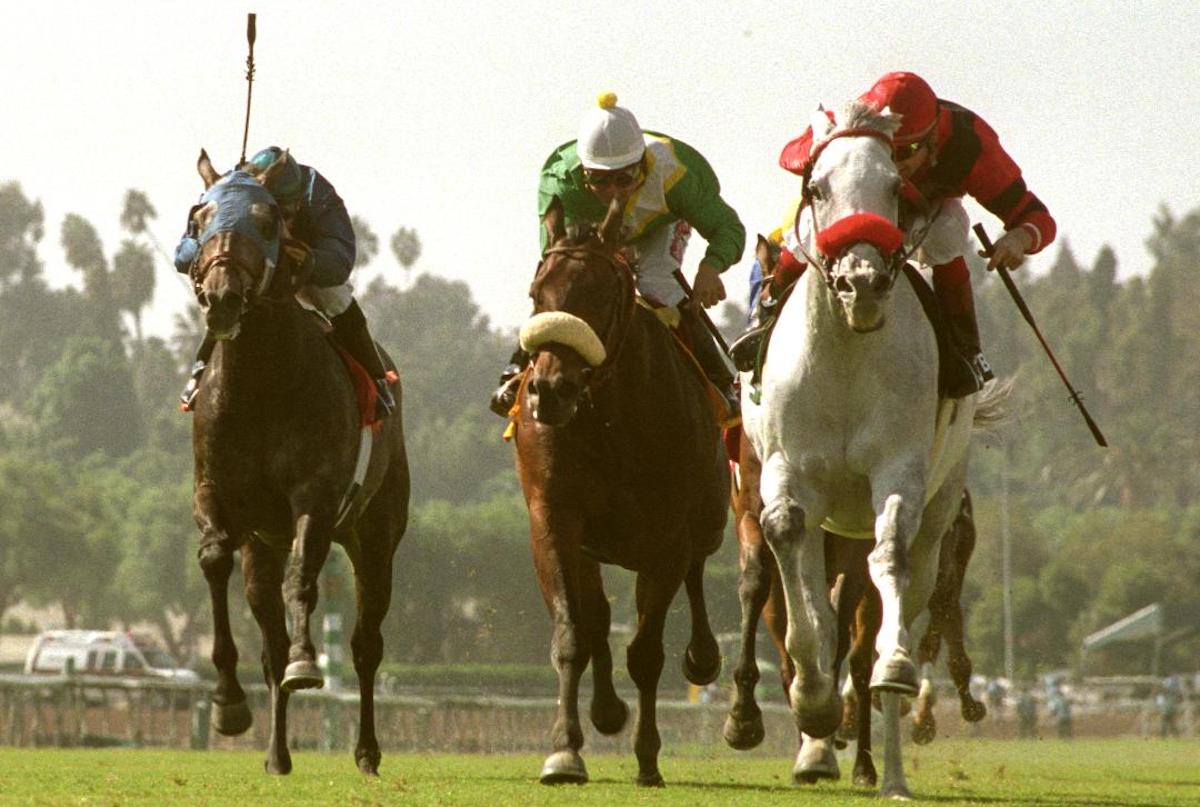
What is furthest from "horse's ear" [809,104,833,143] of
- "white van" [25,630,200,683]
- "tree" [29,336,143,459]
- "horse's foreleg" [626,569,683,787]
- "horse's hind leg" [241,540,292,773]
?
"tree" [29,336,143,459]

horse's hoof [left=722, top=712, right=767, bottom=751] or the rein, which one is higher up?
the rein

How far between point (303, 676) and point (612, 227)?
2.53m

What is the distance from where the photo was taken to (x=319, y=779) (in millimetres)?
13000

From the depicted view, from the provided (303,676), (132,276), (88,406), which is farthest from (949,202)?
(132,276)

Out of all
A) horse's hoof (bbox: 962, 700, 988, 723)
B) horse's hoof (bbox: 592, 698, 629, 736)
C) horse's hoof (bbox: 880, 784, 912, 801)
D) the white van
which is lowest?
horse's hoof (bbox: 880, 784, 912, 801)

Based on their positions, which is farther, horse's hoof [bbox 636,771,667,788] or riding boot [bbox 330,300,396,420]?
riding boot [bbox 330,300,396,420]

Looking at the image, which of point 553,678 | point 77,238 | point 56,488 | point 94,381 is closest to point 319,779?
point 553,678

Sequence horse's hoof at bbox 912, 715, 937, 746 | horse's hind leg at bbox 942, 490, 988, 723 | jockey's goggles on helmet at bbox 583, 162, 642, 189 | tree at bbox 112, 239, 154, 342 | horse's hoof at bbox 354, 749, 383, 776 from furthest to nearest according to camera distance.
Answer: tree at bbox 112, 239, 154, 342, horse's hind leg at bbox 942, 490, 988, 723, horse's hoof at bbox 912, 715, 937, 746, horse's hoof at bbox 354, 749, 383, 776, jockey's goggles on helmet at bbox 583, 162, 642, 189

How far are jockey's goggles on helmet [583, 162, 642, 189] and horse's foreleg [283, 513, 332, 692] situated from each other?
2.14m

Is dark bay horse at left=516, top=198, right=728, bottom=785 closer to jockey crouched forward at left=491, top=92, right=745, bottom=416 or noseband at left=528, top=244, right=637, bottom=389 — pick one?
noseband at left=528, top=244, right=637, bottom=389

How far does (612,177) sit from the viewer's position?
12.8m

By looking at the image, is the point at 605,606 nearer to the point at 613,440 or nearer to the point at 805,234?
the point at 613,440

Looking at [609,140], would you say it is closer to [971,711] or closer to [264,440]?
[264,440]

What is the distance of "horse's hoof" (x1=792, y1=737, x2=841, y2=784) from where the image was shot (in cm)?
1291
